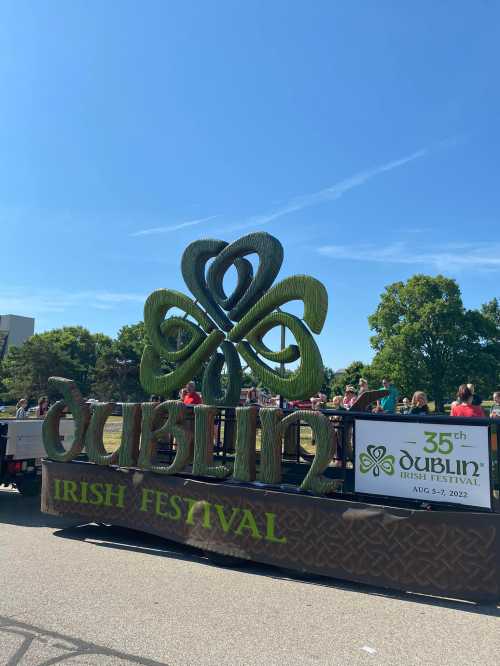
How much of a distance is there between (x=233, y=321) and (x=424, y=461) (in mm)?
4105

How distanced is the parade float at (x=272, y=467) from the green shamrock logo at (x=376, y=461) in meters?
0.01

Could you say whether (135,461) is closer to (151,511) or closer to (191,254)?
(151,511)

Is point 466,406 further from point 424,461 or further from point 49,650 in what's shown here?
point 49,650

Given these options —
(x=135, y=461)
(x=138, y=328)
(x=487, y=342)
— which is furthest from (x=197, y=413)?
(x=138, y=328)

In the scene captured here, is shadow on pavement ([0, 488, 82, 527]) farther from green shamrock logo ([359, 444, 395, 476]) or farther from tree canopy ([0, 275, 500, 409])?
tree canopy ([0, 275, 500, 409])

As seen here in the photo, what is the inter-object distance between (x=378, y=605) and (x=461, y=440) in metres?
1.95

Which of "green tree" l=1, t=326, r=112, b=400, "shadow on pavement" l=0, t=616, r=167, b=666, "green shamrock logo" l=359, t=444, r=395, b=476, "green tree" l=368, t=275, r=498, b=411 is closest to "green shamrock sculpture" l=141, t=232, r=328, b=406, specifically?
"green shamrock logo" l=359, t=444, r=395, b=476

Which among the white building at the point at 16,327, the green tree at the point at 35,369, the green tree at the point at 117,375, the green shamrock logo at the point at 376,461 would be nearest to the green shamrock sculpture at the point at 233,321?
the green shamrock logo at the point at 376,461

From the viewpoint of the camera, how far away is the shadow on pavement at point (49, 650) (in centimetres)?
378

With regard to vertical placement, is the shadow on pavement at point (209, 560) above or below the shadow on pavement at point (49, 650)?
below

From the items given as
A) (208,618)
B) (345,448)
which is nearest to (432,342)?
(345,448)

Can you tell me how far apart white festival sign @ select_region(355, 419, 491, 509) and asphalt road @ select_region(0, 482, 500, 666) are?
1111mm

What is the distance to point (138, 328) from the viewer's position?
261 feet

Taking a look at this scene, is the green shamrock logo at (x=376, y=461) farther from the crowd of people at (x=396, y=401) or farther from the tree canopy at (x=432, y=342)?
the tree canopy at (x=432, y=342)
